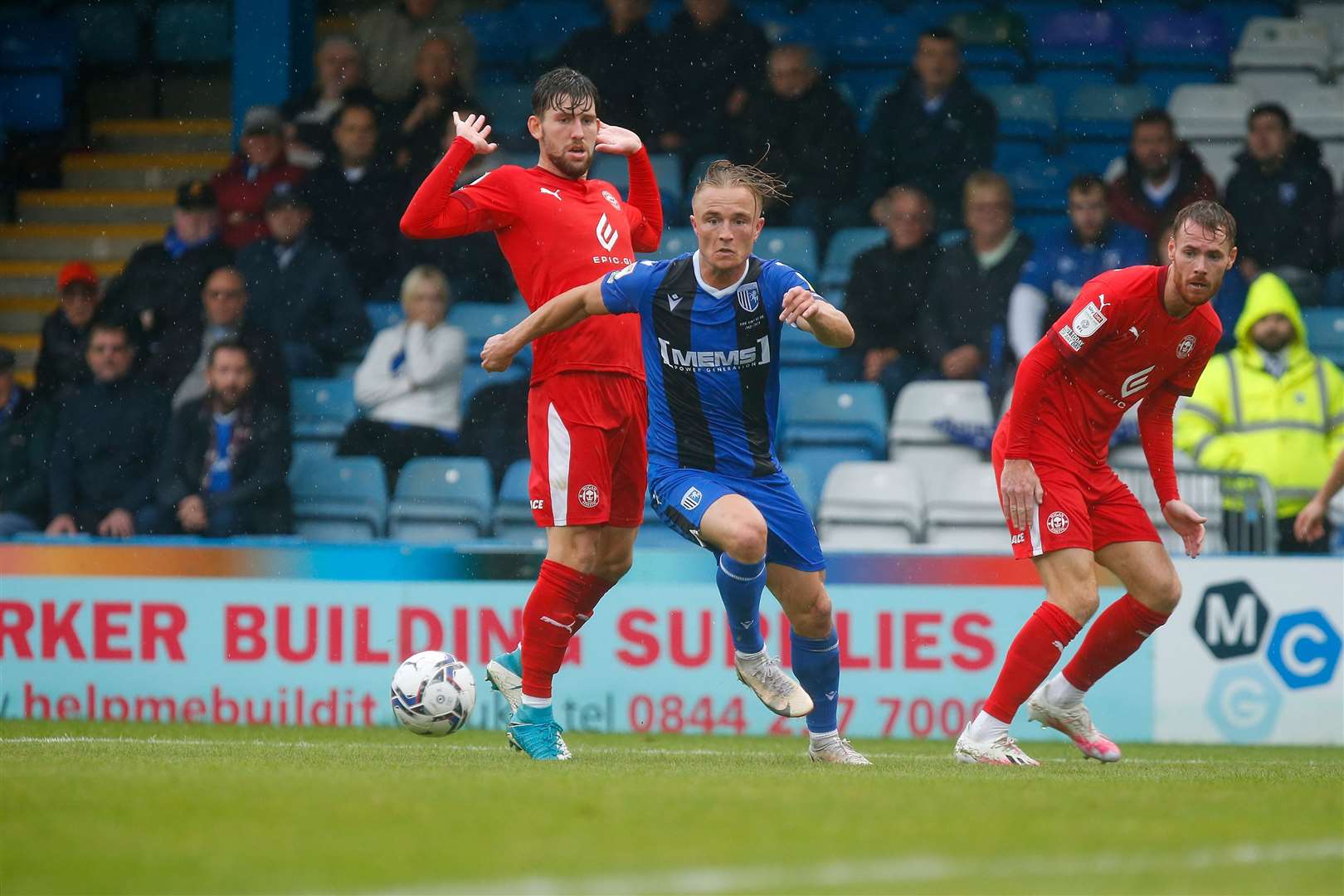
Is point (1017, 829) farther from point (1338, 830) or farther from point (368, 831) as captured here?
point (368, 831)

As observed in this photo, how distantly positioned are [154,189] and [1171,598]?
37.0ft

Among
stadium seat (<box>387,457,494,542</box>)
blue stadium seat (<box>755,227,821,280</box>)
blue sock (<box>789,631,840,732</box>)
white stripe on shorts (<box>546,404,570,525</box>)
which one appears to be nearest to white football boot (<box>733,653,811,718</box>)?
blue sock (<box>789,631,840,732</box>)

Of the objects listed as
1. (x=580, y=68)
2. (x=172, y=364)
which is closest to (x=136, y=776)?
(x=172, y=364)

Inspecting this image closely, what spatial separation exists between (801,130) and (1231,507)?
4267 millimetres

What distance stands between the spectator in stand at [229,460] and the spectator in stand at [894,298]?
3780mm

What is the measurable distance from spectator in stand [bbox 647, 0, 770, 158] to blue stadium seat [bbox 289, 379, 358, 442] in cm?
304

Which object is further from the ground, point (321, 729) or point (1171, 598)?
point (1171, 598)

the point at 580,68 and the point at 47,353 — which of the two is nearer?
the point at 47,353

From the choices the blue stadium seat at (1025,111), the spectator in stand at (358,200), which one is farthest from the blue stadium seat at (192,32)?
the blue stadium seat at (1025,111)

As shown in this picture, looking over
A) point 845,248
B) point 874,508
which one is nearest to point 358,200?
point 845,248

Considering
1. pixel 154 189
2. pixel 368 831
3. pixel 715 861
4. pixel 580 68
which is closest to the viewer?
pixel 715 861

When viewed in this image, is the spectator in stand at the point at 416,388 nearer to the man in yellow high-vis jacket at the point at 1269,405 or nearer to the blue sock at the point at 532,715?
the man in yellow high-vis jacket at the point at 1269,405

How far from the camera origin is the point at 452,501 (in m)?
11.6

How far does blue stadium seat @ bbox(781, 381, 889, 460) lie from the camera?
11.8 m
